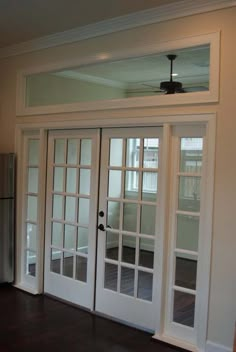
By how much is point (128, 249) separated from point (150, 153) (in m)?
0.97

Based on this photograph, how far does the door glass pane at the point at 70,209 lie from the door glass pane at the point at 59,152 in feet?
1.45

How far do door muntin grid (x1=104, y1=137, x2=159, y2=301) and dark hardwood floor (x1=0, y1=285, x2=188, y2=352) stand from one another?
38 cm

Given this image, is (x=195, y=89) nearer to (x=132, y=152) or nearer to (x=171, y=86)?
(x=171, y=86)

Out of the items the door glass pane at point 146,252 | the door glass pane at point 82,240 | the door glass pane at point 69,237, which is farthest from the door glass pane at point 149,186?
the door glass pane at point 69,237

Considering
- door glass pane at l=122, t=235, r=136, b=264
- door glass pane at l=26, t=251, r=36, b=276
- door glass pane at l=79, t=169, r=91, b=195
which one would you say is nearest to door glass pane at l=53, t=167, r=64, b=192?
door glass pane at l=79, t=169, r=91, b=195

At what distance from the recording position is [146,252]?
3945 mm

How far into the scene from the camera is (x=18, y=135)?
5055 mm

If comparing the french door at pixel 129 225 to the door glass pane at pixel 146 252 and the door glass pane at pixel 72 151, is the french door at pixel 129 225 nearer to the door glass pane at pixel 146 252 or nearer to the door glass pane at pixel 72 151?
the door glass pane at pixel 146 252

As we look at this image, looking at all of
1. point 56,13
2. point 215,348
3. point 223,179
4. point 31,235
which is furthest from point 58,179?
point 215,348

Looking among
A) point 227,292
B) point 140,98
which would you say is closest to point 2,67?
point 140,98

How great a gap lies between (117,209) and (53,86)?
168 cm

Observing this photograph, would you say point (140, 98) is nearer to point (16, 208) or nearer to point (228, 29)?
point (228, 29)

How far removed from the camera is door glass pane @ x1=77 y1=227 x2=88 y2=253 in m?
4.46

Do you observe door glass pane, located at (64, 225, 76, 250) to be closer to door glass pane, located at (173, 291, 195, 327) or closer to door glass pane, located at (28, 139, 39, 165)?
door glass pane, located at (28, 139, 39, 165)
